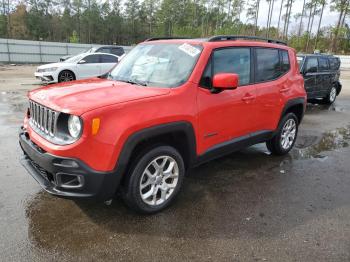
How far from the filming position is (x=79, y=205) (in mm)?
3676

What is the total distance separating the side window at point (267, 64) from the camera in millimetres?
4629

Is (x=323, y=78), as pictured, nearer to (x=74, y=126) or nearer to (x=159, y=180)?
(x=159, y=180)

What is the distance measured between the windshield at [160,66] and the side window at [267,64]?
1.16m

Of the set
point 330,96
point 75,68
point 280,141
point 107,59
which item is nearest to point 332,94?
point 330,96

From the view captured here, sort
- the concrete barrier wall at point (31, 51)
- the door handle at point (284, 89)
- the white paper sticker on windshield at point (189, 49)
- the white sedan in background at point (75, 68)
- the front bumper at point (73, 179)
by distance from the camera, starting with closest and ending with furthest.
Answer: the front bumper at point (73, 179), the white paper sticker on windshield at point (189, 49), the door handle at point (284, 89), the white sedan in background at point (75, 68), the concrete barrier wall at point (31, 51)

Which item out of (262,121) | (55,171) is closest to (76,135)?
(55,171)

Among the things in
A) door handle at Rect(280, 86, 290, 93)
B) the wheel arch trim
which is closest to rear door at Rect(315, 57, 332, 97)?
door handle at Rect(280, 86, 290, 93)

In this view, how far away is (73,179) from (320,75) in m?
9.82

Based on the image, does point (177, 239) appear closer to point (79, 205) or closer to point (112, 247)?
point (112, 247)

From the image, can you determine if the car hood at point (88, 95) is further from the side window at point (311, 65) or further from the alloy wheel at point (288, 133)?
→ the side window at point (311, 65)

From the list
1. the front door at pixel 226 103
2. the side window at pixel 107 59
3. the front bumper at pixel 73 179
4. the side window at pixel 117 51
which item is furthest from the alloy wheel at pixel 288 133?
the side window at pixel 117 51

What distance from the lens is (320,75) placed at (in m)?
10.7

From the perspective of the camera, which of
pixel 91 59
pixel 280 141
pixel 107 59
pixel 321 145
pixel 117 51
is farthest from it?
pixel 117 51

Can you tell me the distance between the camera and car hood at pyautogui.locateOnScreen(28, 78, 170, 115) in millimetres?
3009
